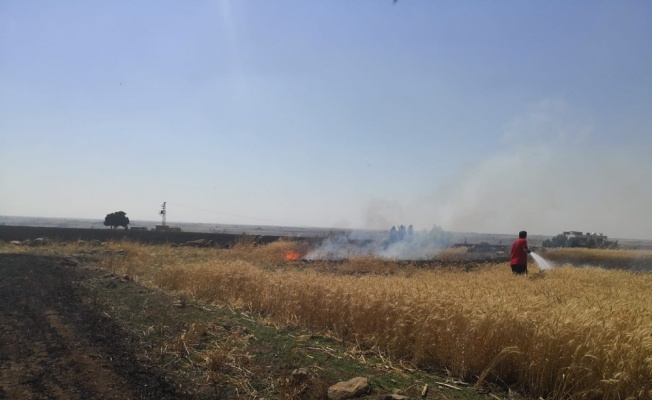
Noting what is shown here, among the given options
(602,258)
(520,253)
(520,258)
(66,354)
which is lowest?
(602,258)

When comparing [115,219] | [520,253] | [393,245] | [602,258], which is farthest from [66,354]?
[115,219]

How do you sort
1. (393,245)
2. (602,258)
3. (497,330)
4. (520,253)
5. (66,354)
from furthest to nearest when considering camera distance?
(393,245) → (602,258) → (520,253) → (66,354) → (497,330)

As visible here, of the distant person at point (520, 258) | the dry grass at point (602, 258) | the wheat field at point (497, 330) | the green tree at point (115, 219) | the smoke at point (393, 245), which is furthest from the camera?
the green tree at point (115, 219)

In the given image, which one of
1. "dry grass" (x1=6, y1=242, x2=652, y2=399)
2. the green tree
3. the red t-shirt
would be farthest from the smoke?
the green tree

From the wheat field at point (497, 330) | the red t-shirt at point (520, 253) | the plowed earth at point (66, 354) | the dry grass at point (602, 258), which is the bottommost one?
the dry grass at point (602, 258)

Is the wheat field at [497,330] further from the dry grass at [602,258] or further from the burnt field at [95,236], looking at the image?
the burnt field at [95,236]

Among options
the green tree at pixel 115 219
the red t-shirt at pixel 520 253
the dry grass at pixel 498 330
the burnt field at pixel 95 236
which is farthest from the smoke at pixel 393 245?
the green tree at pixel 115 219

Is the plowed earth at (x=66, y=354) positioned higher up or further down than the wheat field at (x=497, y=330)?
further down

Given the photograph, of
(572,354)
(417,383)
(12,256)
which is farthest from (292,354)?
(12,256)

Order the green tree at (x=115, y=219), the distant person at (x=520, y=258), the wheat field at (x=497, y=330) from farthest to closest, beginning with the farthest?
the green tree at (x=115, y=219) → the distant person at (x=520, y=258) → the wheat field at (x=497, y=330)

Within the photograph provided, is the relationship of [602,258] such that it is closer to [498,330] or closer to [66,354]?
[498,330]

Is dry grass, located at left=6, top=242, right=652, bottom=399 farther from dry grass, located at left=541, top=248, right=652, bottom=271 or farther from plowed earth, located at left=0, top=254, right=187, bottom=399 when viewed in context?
dry grass, located at left=541, top=248, right=652, bottom=271

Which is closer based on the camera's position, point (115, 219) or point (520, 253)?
point (520, 253)

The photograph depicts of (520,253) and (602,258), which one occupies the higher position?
(520,253)
